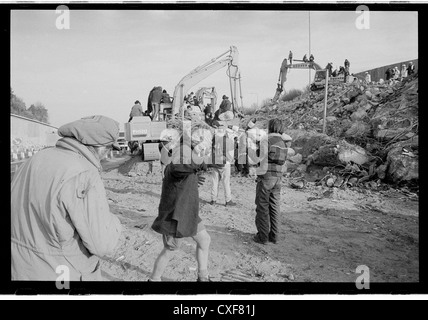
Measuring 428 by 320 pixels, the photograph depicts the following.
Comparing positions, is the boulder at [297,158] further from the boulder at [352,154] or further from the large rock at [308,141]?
the boulder at [352,154]

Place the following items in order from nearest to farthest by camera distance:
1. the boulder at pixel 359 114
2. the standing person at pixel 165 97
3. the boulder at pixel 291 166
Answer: the standing person at pixel 165 97, the boulder at pixel 291 166, the boulder at pixel 359 114

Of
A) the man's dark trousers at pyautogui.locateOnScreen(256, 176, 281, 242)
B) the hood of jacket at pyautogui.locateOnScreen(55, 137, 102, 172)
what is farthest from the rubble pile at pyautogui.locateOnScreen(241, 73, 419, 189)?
the hood of jacket at pyautogui.locateOnScreen(55, 137, 102, 172)

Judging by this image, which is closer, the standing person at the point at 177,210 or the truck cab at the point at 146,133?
the standing person at the point at 177,210

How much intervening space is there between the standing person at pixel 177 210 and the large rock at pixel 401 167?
3.61 meters

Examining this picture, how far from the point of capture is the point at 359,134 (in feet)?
19.4

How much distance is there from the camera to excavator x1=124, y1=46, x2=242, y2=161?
3.12 meters

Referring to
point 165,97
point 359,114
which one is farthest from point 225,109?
point 359,114

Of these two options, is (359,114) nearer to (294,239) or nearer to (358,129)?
(358,129)

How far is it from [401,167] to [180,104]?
11.8 ft

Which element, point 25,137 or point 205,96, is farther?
point 205,96

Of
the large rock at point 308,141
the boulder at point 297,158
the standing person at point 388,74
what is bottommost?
the boulder at point 297,158

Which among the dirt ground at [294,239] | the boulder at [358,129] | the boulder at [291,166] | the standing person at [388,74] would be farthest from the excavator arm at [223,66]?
the standing person at [388,74]

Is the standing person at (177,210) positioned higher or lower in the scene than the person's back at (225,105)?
lower

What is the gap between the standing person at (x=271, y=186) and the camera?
10.7 ft
